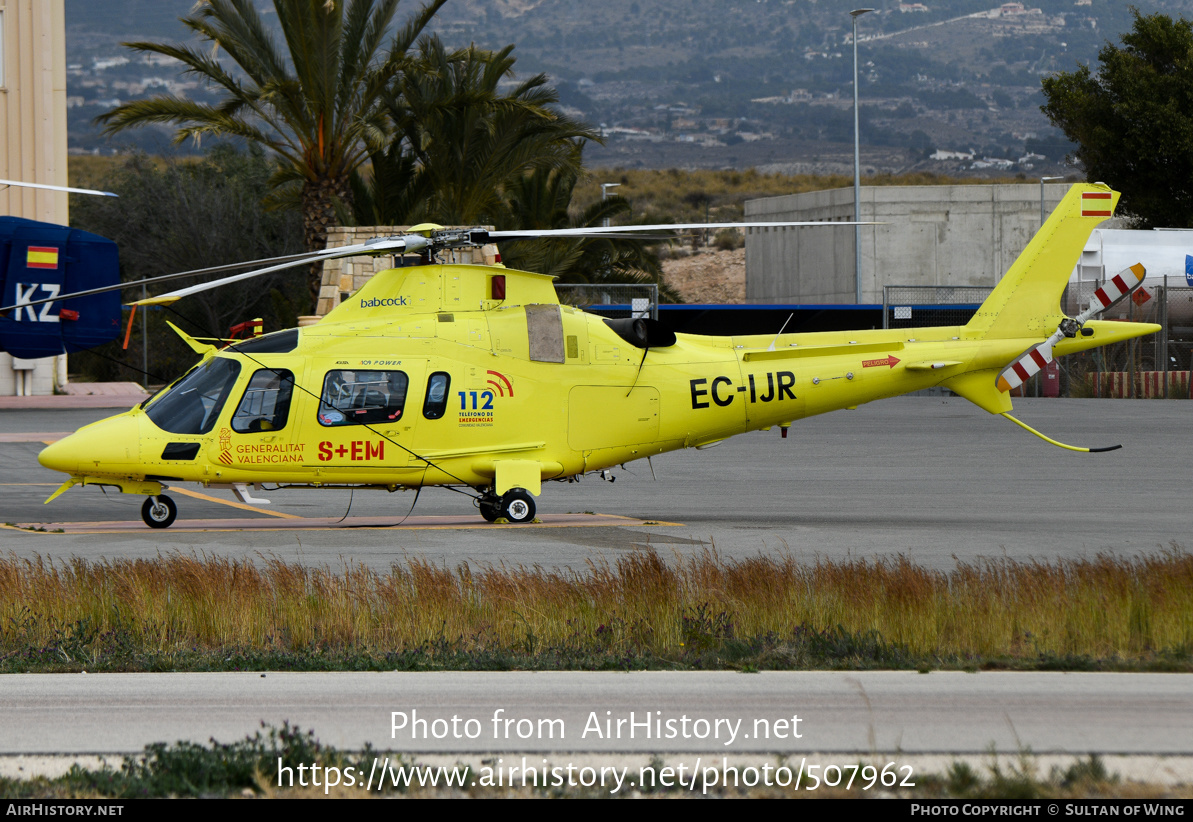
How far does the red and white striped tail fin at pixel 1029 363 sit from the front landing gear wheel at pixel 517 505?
20.3 ft

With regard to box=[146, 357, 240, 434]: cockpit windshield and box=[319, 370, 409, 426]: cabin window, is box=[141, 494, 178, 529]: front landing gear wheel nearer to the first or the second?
box=[146, 357, 240, 434]: cockpit windshield

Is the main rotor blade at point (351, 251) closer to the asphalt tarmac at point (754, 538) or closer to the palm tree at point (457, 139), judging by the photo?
the asphalt tarmac at point (754, 538)

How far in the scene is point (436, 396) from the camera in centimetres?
1480

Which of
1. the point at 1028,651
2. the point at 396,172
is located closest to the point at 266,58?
the point at 396,172

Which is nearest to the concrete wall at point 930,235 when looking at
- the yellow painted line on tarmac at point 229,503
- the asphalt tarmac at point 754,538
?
Answer: the asphalt tarmac at point 754,538

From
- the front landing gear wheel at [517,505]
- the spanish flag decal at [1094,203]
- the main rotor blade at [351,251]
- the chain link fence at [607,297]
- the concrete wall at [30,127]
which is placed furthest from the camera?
the concrete wall at [30,127]

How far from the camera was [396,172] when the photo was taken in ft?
101

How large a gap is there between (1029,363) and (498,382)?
6.64 metres

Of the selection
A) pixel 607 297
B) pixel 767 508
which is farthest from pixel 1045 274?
pixel 607 297

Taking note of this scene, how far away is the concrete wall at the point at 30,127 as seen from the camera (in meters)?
34.0

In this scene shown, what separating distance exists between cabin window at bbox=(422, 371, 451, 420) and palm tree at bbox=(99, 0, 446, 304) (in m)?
14.5

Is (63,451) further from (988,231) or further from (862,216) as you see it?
(988,231)

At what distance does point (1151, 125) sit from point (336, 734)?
43756 millimetres

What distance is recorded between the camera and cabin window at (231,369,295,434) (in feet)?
47.6
